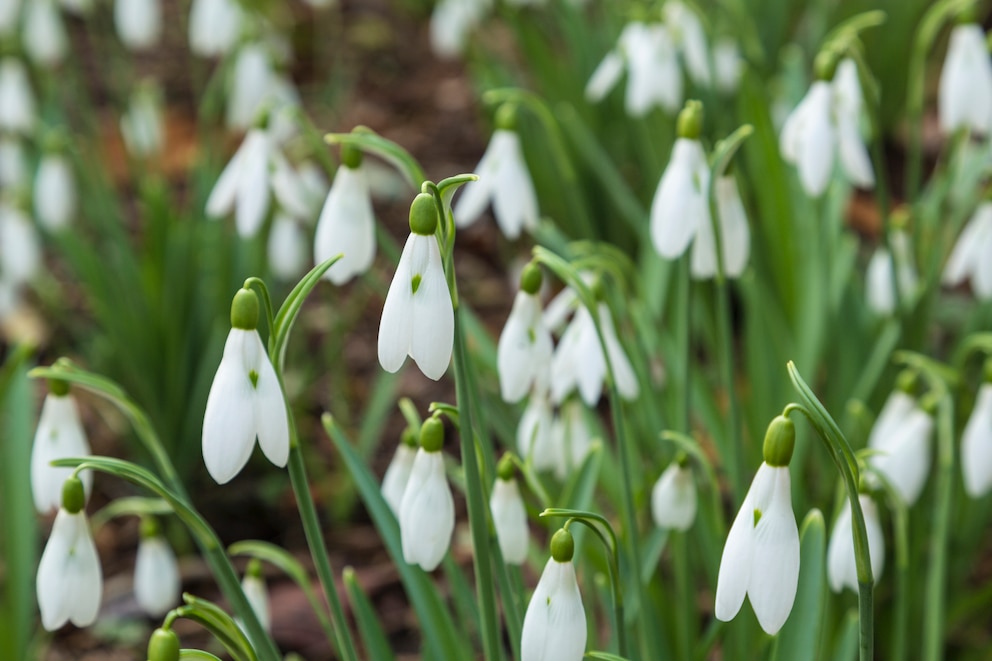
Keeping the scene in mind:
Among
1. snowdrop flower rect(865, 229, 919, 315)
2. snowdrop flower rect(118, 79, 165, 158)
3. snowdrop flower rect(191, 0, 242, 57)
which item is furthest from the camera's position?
snowdrop flower rect(118, 79, 165, 158)

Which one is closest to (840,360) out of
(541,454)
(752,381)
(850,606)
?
(752,381)

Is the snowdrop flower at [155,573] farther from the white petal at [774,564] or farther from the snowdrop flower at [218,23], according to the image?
the snowdrop flower at [218,23]

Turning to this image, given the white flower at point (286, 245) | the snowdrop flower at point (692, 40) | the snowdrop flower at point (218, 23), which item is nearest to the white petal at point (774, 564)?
the snowdrop flower at point (692, 40)

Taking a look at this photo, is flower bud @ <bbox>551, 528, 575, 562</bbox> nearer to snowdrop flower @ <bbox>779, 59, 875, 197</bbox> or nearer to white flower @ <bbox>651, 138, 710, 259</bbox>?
white flower @ <bbox>651, 138, 710, 259</bbox>

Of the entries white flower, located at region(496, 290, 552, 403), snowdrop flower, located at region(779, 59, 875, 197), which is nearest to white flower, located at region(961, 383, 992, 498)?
snowdrop flower, located at region(779, 59, 875, 197)

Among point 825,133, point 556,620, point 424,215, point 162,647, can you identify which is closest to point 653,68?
point 825,133

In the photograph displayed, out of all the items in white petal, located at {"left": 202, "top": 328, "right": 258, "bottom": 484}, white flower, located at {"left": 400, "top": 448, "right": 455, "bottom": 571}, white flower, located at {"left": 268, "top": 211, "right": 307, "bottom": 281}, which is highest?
white flower, located at {"left": 268, "top": 211, "right": 307, "bottom": 281}
